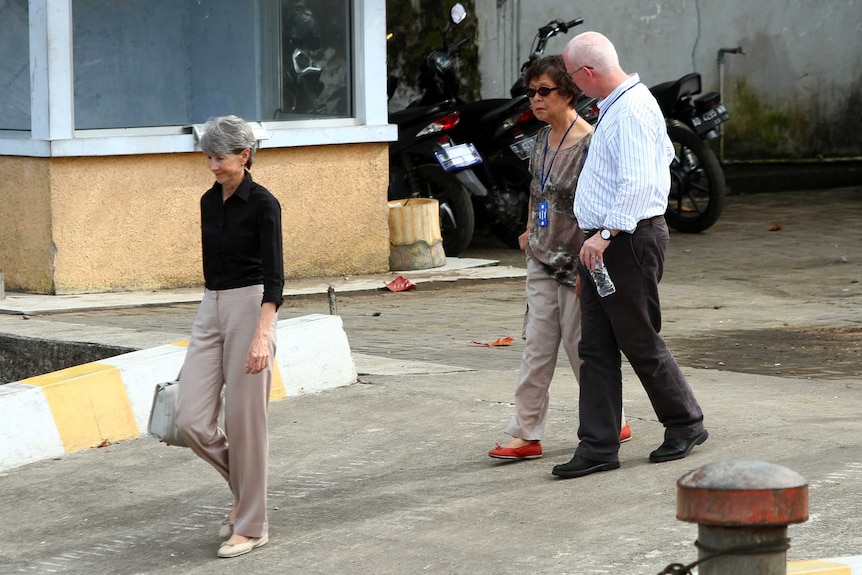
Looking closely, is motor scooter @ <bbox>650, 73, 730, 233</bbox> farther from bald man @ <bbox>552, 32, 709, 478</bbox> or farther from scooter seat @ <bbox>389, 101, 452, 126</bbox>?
bald man @ <bbox>552, 32, 709, 478</bbox>

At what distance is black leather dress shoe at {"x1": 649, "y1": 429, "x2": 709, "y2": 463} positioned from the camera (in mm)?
5777

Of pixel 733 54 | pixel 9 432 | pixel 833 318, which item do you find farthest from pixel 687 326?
pixel 733 54

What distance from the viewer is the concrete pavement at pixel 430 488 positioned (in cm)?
494

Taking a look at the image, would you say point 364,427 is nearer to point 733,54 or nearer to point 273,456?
point 273,456

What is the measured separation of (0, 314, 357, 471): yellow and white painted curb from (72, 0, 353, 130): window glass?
4.26m

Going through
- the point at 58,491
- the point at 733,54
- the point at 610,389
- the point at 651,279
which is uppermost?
the point at 733,54

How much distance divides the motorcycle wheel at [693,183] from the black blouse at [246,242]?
27.6 ft

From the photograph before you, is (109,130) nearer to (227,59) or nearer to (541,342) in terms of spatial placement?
(227,59)

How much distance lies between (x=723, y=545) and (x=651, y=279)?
2309mm

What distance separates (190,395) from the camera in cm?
515

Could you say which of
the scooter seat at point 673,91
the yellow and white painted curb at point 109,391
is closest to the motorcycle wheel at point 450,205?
the scooter seat at point 673,91

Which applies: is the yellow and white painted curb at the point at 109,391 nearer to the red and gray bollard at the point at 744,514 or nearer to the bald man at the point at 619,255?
the bald man at the point at 619,255

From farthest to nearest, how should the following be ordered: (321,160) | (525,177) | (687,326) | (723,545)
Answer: (525,177) < (321,160) < (687,326) < (723,545)

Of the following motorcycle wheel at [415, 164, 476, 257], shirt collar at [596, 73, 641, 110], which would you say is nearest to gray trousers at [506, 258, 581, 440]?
shirt collar at [596, 73, 641, 110]
